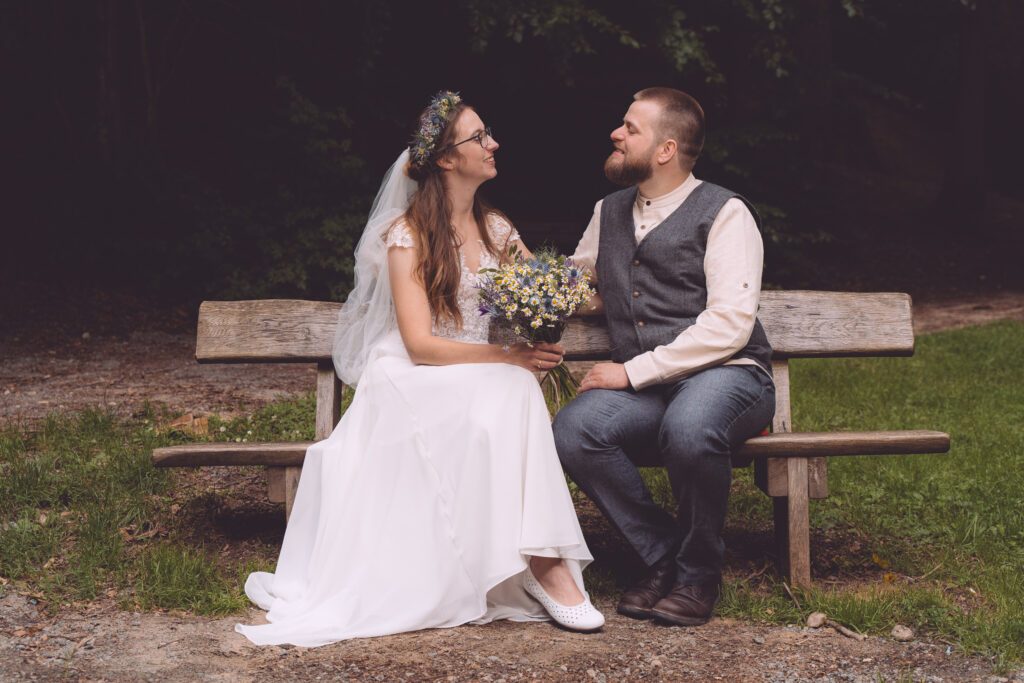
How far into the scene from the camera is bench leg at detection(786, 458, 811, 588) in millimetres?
4211

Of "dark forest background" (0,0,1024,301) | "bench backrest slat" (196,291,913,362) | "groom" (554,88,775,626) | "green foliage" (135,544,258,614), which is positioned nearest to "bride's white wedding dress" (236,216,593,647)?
"green foliage" (135,544,258,614)

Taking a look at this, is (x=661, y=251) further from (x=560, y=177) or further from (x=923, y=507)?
(x=560, y=177)

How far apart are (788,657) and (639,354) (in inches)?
50.1

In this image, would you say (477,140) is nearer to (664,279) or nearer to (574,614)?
(664,279)

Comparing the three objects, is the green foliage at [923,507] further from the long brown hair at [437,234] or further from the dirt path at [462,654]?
the long brown hair at [437,234]

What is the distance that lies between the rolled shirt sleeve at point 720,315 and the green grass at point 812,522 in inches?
33.7

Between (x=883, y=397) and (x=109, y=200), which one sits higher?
(x=109, y=200)

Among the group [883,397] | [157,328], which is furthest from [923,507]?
[157,328]

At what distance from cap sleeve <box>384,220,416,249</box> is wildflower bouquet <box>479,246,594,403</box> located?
0.36 metres

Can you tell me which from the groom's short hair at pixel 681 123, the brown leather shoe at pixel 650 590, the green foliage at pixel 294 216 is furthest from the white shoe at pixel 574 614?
the green foliage at pixel 294 216

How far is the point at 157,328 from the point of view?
983cm

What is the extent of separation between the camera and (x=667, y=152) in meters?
4.36

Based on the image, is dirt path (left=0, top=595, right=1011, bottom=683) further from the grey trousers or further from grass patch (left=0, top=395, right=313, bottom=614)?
the grey trousers

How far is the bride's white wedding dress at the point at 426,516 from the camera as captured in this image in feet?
12.7
